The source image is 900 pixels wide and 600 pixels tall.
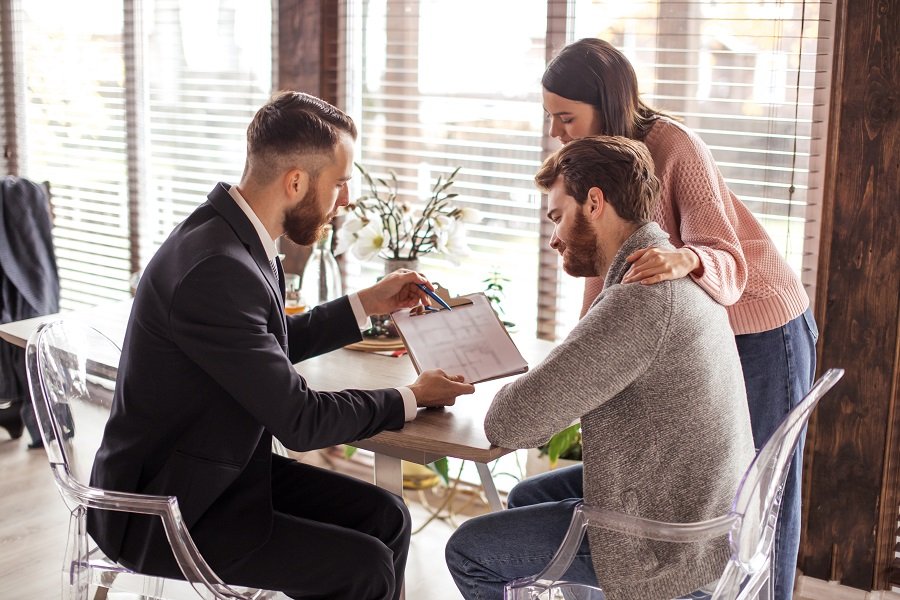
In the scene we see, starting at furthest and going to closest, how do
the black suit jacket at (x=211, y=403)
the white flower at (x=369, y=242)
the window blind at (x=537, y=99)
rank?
1. the window blind at (x=537, y=99)
2. the white flower at (x=369, y=242)
3. the black suit jacket at (x=211, y=403)

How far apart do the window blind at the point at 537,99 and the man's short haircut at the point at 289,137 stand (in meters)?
1.26

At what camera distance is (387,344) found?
240 centimetres

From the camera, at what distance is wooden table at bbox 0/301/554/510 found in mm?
1817

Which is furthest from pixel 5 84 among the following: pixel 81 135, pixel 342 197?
pixel 342 197

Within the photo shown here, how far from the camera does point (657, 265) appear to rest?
1646 millimetres

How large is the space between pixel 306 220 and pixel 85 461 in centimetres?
69

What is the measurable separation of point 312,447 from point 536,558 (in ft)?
1.52

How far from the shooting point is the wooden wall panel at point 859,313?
237 centimetres

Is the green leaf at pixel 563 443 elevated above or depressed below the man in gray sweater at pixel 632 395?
below

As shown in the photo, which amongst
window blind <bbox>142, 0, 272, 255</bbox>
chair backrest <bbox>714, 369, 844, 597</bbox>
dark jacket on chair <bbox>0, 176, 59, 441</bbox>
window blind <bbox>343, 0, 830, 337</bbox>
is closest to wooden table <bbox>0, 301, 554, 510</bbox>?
chair backrest <bbox>714, 369, 844, 597</bbox>

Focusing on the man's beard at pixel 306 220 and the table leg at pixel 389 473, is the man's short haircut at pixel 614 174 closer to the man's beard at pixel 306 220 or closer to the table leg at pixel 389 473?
the man's beard at pixel 306 220

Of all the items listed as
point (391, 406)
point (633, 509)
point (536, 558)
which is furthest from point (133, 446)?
point (633, 509)

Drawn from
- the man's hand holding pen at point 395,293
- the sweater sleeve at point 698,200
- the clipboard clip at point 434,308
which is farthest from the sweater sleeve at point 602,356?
the man's hand holding pen at point 395,293

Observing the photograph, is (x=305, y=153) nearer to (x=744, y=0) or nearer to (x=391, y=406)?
(x=391, y=406)
